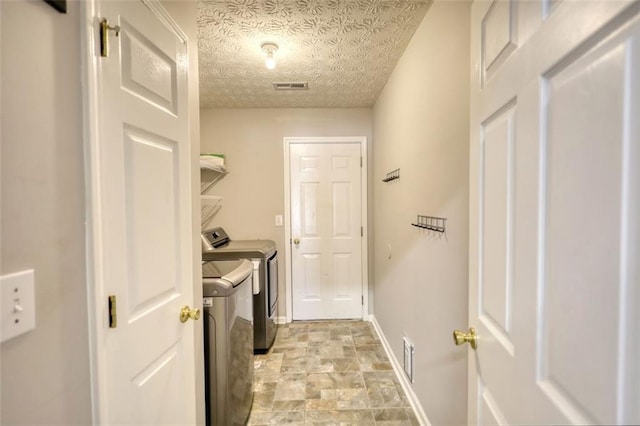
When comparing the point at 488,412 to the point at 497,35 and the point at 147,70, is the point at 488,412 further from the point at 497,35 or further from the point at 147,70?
the point at 147,70

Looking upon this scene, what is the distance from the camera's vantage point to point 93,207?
27.1 inches

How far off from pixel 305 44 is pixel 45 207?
1.73 m

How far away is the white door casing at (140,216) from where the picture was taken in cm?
70

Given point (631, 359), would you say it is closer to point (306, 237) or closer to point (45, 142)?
point (45, 142)

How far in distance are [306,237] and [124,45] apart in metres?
2.48

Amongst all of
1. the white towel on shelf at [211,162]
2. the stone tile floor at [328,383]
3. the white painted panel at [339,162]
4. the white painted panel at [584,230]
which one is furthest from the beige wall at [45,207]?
the white painted panel at [339,162]

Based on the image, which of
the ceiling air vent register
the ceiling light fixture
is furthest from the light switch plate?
the ceiling air vent register

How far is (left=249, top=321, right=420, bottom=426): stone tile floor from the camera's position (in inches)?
68.7

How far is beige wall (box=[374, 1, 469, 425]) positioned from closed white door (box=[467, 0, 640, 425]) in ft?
1.37

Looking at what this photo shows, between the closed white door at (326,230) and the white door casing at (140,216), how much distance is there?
1.97 meters

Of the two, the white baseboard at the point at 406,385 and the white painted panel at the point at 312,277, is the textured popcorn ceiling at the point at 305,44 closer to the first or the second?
the white painted panel at the point at 312,277

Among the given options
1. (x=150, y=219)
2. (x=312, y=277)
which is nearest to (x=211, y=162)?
(x=312, y=277)

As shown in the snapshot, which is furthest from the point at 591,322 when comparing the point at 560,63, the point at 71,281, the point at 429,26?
the point at 429,26

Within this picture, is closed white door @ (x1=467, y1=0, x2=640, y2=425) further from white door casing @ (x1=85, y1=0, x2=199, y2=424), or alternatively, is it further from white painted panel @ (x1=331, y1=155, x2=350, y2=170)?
white painted panel @ (x1=331, y1=155, x2=350, y2=170)
